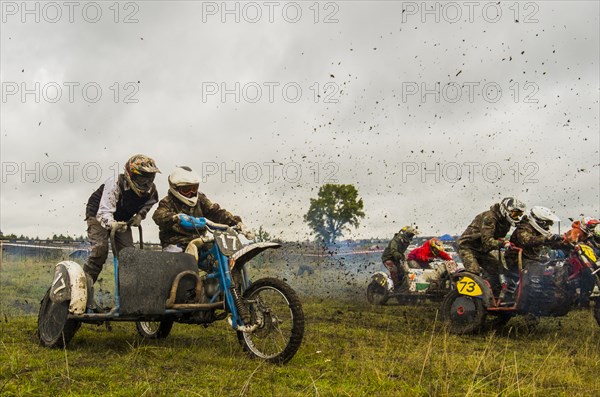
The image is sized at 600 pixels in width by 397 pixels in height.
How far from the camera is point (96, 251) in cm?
723

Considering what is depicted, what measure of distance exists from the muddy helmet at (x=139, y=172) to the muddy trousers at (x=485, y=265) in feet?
19.4

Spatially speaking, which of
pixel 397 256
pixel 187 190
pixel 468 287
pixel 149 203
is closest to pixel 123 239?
pixel 149 203

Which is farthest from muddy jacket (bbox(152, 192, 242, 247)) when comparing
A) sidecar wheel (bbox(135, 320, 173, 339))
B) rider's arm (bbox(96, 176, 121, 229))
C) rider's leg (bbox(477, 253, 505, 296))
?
rider's leg (bbox(477, 253, 505, 296))

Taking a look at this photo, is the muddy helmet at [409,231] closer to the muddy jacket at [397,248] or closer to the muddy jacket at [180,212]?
the muddy jacket at [397,248]

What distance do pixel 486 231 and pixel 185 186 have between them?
5.51m

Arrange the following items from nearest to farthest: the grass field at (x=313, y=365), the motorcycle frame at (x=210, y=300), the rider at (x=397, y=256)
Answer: the grass field at (x=313, y=365), the motorcycle frame at (x=210, y=300), the rider at (x=397, y=256)

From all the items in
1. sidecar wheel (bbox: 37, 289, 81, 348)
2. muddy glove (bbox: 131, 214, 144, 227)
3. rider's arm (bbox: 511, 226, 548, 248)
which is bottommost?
sidecar wheel (bbox: 37, 289, 81, 348)

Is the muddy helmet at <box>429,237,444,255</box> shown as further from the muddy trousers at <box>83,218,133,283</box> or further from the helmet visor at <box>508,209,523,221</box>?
the muddy trousers at <box>83,218,133,283</box>

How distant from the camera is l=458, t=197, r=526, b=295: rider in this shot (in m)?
9.78

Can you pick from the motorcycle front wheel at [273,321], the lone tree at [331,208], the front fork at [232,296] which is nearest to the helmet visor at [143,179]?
the front fork at [232,296]

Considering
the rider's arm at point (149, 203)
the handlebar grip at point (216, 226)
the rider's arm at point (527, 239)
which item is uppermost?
the rider's arm at point (149, 203)

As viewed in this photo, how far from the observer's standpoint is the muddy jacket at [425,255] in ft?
47.0

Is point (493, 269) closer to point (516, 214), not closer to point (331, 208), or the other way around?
point (516, 214)

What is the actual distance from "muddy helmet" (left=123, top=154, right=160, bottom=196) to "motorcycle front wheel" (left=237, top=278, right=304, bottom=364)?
2.19 m
